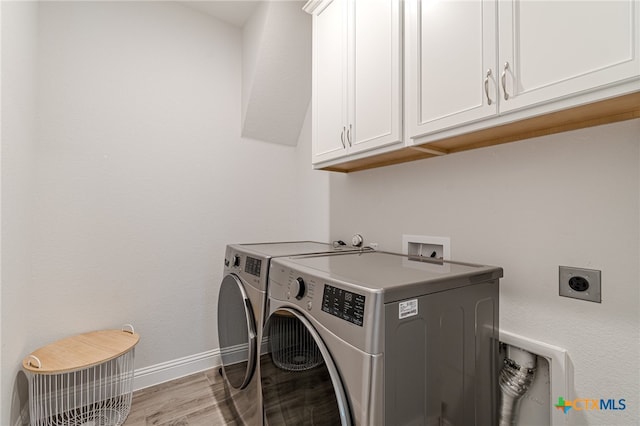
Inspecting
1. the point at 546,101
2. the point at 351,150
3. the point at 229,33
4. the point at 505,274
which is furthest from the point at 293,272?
the point at 229,33

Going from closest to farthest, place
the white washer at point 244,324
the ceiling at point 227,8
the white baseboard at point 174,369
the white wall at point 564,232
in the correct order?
the white wall at point 564,232 → the white washer at point 244,324 → the white baseboard at point 174,369 → the ceiling at point 227,8

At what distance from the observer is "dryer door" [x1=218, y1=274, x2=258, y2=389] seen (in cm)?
139

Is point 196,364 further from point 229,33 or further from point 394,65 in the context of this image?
point 229,33

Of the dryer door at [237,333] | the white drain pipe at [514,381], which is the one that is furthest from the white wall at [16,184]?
the white drain pipe at [514,381]

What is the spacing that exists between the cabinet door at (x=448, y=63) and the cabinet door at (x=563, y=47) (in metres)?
0.05

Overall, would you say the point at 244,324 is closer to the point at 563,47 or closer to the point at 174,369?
the point at 174,369

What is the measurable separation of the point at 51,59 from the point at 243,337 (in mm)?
1942

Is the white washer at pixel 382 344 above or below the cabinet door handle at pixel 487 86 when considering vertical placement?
below

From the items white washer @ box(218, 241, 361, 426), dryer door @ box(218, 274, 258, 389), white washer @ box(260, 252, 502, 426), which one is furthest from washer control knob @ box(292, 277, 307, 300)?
dryer door @ box(218, 274, 258, 389)

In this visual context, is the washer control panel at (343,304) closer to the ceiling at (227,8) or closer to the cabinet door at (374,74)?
the cabinet door at (374,74)

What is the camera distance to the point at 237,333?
157 centimetres

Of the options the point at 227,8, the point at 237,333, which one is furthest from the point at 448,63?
the point at 227,8

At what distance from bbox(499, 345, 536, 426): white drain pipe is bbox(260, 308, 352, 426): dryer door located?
0.75 metres

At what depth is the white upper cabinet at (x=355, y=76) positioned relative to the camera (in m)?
1.29
